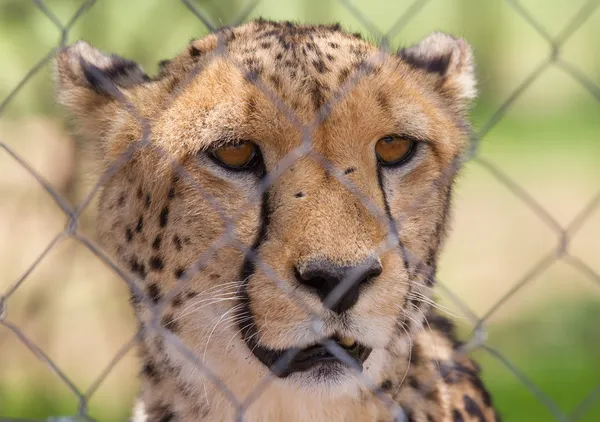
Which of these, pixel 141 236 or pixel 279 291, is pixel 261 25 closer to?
pixel 141 236

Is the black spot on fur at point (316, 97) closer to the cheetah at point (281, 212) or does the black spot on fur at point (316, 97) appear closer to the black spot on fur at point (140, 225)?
the cheetah at point (281, 212)

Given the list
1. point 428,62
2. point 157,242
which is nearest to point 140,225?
point 157,242

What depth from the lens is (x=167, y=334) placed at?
5.33 feet

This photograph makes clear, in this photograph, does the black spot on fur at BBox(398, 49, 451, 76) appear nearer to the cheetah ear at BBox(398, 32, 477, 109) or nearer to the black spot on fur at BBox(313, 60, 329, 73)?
the cheetah ear at BBox(398, 32, 477, 109)

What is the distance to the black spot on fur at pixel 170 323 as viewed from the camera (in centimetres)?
162

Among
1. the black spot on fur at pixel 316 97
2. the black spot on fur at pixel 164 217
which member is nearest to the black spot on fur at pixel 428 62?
the black spot on fur at pixel 316 97

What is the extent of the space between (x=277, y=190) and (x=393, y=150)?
257 mm

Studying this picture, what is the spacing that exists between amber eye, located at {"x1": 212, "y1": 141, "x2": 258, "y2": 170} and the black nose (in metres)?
0.27

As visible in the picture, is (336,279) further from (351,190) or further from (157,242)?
(157,242)

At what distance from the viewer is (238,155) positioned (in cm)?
149

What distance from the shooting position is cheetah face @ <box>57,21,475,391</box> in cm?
132

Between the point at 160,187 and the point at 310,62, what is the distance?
35cm

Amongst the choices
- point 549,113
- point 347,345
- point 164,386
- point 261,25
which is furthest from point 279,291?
point 549,113

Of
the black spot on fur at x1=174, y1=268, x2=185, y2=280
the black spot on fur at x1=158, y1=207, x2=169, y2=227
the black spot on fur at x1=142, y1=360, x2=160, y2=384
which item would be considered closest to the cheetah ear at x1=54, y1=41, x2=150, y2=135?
the black spot on fur at x1=158, y1=207, x2=169, y2=227
